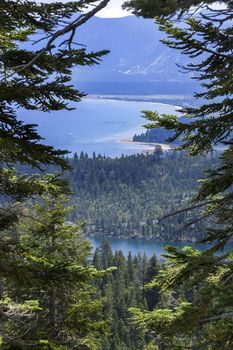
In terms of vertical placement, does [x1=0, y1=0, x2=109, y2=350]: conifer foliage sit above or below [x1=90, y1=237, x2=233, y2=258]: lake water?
above

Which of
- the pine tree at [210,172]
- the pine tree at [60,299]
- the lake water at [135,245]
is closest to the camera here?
the pine tree at [210,172]

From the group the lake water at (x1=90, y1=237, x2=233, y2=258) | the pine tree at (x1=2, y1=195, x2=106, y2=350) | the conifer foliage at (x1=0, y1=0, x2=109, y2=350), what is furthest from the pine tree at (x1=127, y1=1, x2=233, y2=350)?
the lake water at (x1=90, y1=237, x2=233, y2=258)

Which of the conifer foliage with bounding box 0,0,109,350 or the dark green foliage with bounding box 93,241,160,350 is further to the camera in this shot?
the dark green foliage with bounding box 93,241,160,350

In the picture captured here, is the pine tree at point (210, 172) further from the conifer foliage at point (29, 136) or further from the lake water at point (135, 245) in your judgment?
the lake water at point (135, 245)

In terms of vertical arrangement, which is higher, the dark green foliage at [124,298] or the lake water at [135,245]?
the dark green foliage at [124,298]

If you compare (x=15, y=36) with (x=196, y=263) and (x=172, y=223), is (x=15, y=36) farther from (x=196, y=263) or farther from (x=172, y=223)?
(x=172, y=223)

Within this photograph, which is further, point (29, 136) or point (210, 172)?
point (210, 172)

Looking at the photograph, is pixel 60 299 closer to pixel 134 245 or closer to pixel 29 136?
pixel 29 136

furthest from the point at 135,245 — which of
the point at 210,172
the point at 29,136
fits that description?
the point at 29,136

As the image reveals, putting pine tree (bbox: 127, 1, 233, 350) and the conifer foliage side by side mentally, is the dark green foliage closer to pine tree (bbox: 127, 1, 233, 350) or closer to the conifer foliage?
pine tree (bbox: 127, 1, 233, 350)

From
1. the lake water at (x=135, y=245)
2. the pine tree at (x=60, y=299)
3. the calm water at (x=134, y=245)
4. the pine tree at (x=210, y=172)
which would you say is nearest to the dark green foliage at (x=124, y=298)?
the pine tree at (x=60, y=299)

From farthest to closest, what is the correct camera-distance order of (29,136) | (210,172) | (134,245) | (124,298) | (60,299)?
(134,245)
(124,298)
(60,299)
(210,172)
(29,136)

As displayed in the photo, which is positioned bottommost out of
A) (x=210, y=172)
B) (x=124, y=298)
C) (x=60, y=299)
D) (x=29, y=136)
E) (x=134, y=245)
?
(x=134, y=245)

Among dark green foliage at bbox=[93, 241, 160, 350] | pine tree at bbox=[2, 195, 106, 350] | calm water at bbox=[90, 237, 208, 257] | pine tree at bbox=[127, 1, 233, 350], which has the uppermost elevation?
pine tree at bbox=[127, 1, 233, 350]
